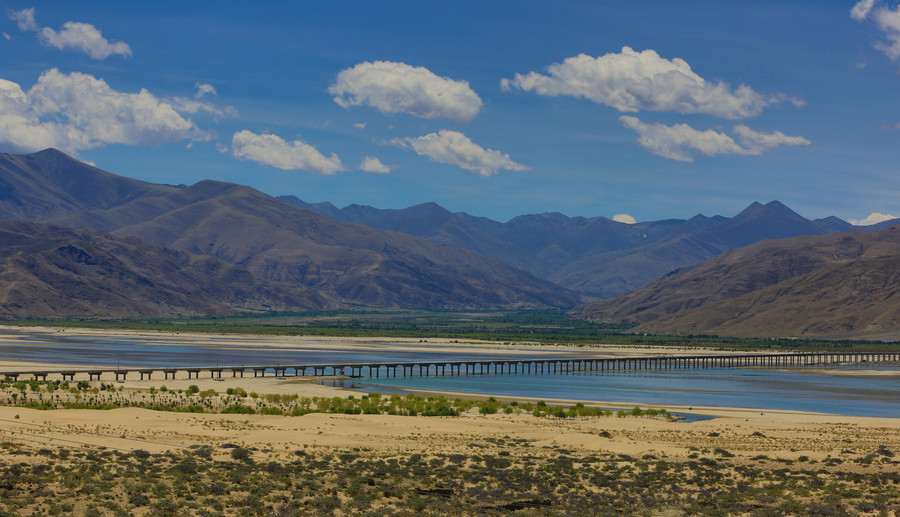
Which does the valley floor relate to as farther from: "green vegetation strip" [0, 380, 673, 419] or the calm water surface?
the calm water surface

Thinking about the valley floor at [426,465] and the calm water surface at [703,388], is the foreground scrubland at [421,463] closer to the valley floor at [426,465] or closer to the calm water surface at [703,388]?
the valley floor at [426,465]

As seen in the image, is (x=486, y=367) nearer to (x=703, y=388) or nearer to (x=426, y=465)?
(x=703, y=388)

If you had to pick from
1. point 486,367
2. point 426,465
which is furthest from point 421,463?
point 486,367

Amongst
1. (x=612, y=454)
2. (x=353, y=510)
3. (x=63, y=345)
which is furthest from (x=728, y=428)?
(x=63, y=345)

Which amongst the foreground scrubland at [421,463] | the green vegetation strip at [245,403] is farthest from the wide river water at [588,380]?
the foreground scrubland at [421,463]

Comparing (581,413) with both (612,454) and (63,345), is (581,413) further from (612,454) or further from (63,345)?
(63,345)

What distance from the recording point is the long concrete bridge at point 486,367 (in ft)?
248

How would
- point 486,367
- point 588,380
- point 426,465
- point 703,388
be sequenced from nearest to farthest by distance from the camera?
point 426,465 → point 703,388 → point 588,380 → point 486,367

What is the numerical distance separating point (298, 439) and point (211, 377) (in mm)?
40043

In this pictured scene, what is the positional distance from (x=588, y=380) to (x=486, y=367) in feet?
57.6

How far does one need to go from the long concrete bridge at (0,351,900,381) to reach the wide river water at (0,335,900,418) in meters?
4.82

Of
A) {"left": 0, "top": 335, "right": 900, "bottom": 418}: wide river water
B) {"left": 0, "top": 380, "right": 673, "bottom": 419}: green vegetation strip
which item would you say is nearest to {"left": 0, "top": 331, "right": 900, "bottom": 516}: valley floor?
{"left": 0, "top": 380, "right": 673, "bottom": 419}: green vegetation strip

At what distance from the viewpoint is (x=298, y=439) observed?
3997 cm

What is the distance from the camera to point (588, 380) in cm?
9281
